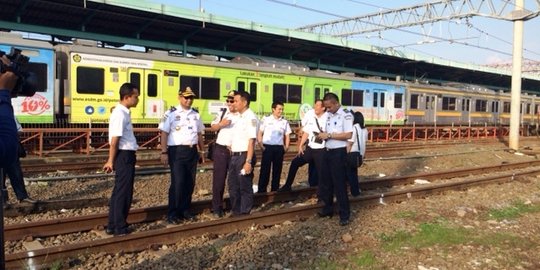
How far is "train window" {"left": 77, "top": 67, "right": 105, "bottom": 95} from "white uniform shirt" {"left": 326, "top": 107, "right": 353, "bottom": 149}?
998cm

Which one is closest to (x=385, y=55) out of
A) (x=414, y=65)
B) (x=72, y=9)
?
(x=414, y=65)

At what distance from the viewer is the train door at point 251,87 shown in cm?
1876

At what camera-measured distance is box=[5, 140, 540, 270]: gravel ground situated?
5.32 metres

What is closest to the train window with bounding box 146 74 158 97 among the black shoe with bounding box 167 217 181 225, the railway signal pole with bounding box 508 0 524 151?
the black shoe with bounding box 167 217 181 225

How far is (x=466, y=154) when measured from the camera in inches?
752

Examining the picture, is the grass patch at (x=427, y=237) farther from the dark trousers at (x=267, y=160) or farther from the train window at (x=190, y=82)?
the train window at (x=190, y=82)

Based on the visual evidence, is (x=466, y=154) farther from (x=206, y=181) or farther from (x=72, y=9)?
(x=72, y=9)

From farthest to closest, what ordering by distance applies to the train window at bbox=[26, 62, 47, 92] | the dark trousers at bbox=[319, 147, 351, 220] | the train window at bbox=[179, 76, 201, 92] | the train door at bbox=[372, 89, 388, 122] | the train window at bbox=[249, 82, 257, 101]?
the train door at bbox=[372, 89, 388, 122] → the train window at bbox=[249, 82, 257, 101] → the train window at bbox=[179, 76, 201, 92] → the train window at bbox=[26, 62, 47, 92] → the dark trousers at bbox=[319, 147, 351, 220]

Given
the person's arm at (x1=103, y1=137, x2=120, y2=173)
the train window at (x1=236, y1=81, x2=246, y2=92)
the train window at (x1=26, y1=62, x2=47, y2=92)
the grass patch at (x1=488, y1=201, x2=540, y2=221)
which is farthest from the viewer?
the train window at (x1=236, y1=81, x2=246, y2=92)

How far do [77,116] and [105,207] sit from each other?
25.9 ft

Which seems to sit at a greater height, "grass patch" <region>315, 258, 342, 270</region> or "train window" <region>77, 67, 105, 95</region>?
"train window" <region>77, 67, 105, 95</region>

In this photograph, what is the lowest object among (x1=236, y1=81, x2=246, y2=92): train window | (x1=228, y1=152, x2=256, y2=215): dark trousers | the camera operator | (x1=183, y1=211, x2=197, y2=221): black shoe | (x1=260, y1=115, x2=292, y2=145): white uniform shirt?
(x1=183, y1=211, x2=197, y2=221): black shoe

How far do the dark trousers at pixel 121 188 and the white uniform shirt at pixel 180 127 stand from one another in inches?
33.6

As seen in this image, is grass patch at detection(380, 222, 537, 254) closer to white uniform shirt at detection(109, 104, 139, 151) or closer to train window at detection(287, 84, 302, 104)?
white uniform shirt at detection(109, 104, 139, 151)
